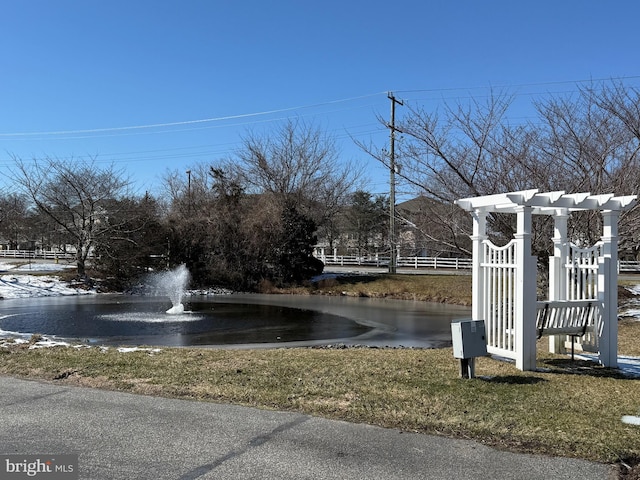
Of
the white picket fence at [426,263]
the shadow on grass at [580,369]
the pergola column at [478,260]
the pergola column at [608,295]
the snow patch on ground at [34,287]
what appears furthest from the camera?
the white picket fence at [426,263]

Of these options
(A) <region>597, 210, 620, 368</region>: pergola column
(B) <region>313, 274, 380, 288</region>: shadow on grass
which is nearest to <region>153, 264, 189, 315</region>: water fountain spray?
(B) <region>313, 274, 380, 288</region>: shadow on grass

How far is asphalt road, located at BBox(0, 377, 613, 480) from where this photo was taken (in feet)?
13.3

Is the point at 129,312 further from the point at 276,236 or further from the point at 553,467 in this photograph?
the point at 553,467

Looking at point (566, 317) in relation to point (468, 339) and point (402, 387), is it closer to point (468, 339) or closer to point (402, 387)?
point (468, 339)

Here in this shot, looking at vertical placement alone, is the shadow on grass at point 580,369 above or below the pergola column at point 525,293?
below

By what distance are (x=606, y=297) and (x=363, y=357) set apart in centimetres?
375

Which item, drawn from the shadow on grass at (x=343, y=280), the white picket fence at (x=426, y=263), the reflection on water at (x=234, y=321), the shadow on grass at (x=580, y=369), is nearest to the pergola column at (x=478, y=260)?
the shadow on grass at (x=580, y=369)

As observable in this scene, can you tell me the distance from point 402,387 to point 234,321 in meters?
10.4

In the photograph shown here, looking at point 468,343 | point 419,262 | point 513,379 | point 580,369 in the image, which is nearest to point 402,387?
point 468,343

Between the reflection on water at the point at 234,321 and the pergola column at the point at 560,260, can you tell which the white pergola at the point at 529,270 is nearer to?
the pergola column at the point at 560,260

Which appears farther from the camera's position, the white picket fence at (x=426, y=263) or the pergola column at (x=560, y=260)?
the white picket fence at (x=426, y=263)

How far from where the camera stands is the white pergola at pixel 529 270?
7633 mm

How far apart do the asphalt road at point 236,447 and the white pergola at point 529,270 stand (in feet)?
11.6

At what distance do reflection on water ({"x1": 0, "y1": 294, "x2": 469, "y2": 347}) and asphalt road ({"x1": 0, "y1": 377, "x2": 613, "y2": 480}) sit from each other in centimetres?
646
